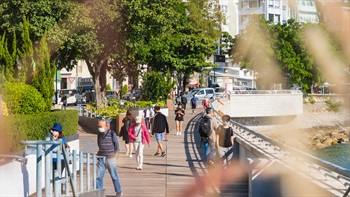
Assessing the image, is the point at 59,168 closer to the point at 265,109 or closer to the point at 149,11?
the point at 149,11

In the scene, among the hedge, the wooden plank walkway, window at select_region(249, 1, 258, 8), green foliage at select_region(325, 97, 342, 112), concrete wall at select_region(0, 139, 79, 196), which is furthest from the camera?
green foliage at select_region(325, 97, 342, 112)

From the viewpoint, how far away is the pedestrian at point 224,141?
60.7 feet

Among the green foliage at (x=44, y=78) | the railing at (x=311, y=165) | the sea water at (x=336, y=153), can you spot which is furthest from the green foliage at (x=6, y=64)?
the sea water at (x=336, y=153)

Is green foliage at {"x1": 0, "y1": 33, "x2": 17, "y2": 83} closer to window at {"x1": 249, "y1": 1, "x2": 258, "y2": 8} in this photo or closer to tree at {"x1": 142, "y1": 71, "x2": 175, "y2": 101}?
window at {"x1": 249, "y1": 1, "x2": 258, "y2": 8}

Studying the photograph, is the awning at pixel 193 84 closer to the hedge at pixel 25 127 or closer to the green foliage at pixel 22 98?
the hedge at pixel 25 127

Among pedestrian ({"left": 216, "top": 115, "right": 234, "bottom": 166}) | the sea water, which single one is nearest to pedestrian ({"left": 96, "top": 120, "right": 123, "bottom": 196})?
pedestrian ({"left": 216, "top": 115, "right": 234, "bottom": 166})

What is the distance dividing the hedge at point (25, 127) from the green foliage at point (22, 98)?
676 mm

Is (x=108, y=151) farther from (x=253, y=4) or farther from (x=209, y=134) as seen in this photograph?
(x=253, y=4)

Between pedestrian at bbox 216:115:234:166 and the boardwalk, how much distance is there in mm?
1157

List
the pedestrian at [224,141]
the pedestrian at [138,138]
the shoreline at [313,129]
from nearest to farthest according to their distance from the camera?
the pedestrian at [224,141]
the pedestrian at [138,138]
the shoreline at [313,129]

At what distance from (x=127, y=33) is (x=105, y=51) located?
7.46 feet

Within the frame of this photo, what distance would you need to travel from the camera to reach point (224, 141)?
18547 millimetres

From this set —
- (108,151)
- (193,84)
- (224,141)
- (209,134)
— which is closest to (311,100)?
(193,84)

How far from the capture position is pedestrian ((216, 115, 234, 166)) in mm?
18516
